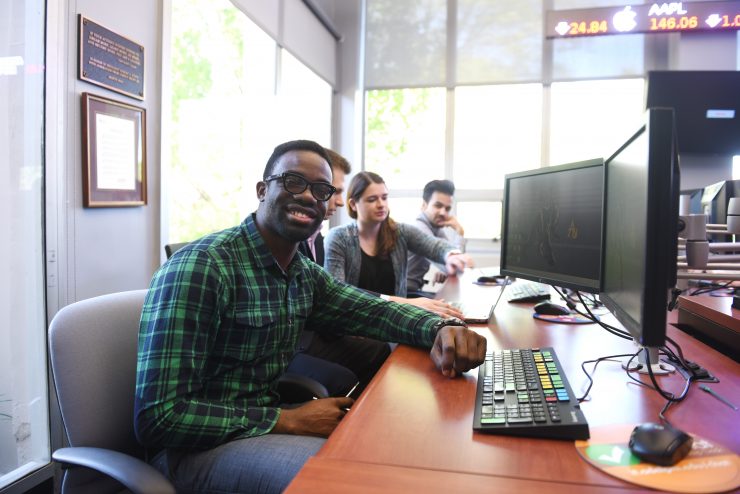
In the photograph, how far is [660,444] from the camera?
69cm

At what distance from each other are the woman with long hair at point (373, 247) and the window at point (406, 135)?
8.53 ft

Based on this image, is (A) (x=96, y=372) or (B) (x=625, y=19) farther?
(B) (x=625, y=19)

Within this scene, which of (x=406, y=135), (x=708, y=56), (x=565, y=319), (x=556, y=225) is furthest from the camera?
(x=406, y=135)

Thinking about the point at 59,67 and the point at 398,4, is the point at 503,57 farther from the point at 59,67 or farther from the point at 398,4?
the point at 59,67

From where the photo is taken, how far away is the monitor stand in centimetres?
109

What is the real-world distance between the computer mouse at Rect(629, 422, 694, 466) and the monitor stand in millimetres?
388

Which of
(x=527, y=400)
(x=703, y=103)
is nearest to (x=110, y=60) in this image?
(x=527, y=400)

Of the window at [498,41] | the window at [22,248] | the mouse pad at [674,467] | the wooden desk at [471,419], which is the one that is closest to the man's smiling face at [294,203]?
the wooden desk at [471,419]

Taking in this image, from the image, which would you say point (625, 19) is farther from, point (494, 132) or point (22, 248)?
point (22, 248)

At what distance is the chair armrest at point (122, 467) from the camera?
84 centimetres

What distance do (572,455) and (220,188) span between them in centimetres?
291

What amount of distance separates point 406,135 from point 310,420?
4.59 m

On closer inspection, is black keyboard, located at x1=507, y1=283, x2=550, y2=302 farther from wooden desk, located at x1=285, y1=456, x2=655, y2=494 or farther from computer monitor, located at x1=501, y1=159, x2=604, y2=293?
wooden desk, located at x1=285, y1=456, x2=655, y2=494

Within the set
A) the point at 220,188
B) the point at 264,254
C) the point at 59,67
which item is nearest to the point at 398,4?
the point at 220,188
